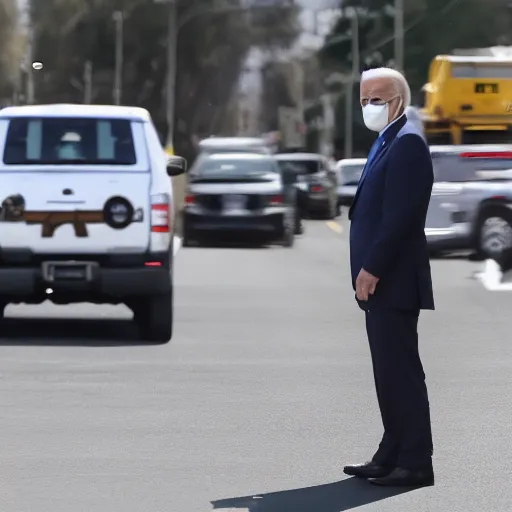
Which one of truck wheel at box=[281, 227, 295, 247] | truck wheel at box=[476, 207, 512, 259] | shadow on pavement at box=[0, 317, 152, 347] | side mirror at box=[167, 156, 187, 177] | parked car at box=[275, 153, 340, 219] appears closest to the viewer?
shadow on pavement at box=[0, 317, 152, 347]

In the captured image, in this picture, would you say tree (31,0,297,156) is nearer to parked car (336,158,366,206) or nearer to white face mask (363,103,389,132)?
parked car (336,158,366,206)

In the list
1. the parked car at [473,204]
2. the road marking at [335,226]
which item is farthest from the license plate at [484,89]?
the parked car at [473,204]

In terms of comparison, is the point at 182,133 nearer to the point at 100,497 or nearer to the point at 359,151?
the point at 359,151

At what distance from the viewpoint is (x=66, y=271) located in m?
14.2

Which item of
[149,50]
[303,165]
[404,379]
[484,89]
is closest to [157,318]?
[404,379]

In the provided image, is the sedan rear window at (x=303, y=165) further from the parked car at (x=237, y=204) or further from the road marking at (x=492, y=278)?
the road marking at (x=492, y=278)

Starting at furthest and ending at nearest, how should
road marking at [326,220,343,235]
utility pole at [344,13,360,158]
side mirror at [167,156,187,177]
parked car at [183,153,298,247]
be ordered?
utility pole at [344,13,360,158] → road marking at [326,220,343,235] → parked car at [183,153,298,247] → side mirror at [167,156,187,177]

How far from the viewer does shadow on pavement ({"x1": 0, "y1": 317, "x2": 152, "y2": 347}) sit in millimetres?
14672

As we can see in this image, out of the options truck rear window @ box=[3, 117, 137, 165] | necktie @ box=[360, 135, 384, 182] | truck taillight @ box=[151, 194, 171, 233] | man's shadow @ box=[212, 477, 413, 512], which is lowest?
man's shadow @ box=[212, 477, 413, 512]

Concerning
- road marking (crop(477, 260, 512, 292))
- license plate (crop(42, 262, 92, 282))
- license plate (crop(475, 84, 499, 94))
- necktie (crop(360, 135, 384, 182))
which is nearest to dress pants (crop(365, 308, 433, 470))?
necktie (crop(360, 135, 384, 182))

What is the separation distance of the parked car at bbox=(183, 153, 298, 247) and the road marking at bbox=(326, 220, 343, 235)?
22.1 ft

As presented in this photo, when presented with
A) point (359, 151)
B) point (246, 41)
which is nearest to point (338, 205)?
point (246, 41)

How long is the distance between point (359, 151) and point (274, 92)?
34.6 ft

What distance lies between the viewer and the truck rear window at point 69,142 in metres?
14.5
